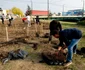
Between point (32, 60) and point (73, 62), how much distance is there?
1.50 meters

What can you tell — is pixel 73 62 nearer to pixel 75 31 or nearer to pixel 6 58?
pixel 75 31

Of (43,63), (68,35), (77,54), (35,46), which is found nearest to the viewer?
(68,35)

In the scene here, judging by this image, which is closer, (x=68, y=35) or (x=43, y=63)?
(x=68, y=35)

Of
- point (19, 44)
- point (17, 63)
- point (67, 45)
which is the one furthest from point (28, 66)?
point (19, 44)

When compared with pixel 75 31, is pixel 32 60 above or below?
below

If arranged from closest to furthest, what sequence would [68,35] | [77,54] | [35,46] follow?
1. [68,35]
2. [77,54]
3. [35,46]

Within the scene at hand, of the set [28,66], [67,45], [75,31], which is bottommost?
[28,66]

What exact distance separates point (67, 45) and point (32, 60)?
4.83 ft

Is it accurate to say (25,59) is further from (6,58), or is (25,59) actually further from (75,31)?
(75,31)

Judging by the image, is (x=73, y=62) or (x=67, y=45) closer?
(x=67, y=45)

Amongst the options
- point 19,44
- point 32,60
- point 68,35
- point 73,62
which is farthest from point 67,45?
point 19,44

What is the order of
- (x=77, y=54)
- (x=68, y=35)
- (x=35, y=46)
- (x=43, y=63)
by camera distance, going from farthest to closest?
(x=35, y=46) → (x=77, y=54) → (x=43, y=63) → (x=68, y=35)

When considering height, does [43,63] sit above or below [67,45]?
below

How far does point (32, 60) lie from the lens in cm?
750
